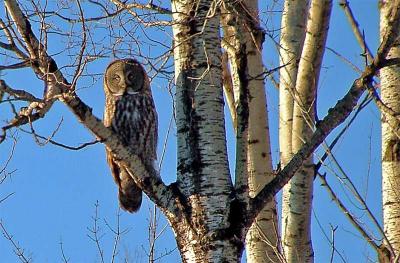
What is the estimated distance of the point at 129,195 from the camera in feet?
14.2

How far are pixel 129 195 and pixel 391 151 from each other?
1.51 meters

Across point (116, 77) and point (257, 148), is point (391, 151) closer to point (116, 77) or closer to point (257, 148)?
point (257, 148)

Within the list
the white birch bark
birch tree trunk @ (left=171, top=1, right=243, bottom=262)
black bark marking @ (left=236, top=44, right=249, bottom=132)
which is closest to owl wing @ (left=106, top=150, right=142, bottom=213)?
the white birch bark

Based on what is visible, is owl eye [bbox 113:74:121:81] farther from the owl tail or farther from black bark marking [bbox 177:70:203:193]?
black bark marking [bbox 177:70:203:193]

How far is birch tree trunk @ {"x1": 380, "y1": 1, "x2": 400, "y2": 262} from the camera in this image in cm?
350

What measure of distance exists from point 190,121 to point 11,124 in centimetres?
67

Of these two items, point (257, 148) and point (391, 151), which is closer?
point (391, 151)

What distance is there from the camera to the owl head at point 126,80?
4.53 meters

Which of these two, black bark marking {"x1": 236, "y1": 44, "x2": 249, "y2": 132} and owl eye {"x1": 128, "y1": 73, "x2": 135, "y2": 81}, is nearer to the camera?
black bark marking {"x1": 236, "y1": 44, "x2": 249, "y2": 132}

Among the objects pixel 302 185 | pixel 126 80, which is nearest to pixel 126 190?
pixel 126 80

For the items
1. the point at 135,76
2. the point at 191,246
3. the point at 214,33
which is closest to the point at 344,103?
the point at 214,33

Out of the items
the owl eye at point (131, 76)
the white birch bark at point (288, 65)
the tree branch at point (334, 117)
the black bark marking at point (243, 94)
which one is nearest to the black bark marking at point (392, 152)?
the white birch bark at point (288, 65)

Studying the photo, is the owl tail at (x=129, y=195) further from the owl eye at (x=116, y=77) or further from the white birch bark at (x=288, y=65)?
the white birch bark at (x=288, y=65)

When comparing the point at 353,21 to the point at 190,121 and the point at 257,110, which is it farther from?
the point at 190,121
